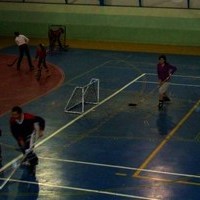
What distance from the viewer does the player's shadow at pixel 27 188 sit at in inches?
581

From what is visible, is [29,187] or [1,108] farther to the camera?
[1,108]

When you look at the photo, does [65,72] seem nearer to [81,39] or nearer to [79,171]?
[81,39]

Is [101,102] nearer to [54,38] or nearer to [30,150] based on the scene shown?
[30,150]

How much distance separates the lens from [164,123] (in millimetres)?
21219

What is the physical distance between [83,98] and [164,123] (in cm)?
362

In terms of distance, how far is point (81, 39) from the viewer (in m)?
41.1

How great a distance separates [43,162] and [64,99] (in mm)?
7699

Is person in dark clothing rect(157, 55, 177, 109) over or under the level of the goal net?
over

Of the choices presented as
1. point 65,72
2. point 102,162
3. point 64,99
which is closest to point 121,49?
point 65,72

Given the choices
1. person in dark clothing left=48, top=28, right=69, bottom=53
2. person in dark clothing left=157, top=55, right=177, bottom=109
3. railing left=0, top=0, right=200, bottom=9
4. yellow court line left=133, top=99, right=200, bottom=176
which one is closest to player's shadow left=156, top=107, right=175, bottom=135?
yellow court line left=133, top=99, right=200, bottom=176

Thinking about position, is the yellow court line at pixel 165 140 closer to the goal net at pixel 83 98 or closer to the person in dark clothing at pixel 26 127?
the person in dark clothing at pixel 26 127

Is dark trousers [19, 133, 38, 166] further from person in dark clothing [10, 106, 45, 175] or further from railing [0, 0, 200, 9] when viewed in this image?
railing [0, 0, 200, 9]

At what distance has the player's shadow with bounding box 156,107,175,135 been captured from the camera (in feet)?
66.8

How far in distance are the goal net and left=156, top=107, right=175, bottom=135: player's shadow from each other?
124 inches
